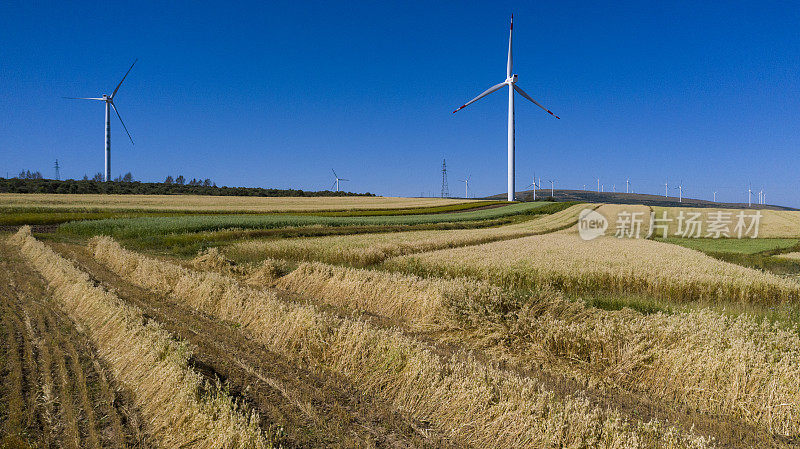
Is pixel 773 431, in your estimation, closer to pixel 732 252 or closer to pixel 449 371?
pixel 449 371

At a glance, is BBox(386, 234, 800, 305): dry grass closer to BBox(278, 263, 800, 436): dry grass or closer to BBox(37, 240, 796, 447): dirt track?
BBox(278, 263, 800, 436): dry grass

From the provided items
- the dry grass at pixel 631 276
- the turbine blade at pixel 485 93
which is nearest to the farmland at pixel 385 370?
the dry grass at pixel 631 276

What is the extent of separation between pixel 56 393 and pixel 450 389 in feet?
18.3

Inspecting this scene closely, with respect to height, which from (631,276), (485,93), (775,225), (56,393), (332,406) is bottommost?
(332,406)

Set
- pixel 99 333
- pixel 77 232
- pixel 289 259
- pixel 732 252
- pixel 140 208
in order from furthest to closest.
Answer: pixel 140 208 → pixel 77 232 → pixel 732 252 → pixel 289 259 → pixel 99 333

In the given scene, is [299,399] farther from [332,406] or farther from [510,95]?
[510,95]

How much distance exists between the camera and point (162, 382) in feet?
18.9

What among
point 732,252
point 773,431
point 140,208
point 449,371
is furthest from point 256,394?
point 140,208

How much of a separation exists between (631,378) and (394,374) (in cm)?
377

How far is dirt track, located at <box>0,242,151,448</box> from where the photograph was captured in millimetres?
4902

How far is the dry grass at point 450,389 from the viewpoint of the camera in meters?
4.50

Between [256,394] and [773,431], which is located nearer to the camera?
[773,431]

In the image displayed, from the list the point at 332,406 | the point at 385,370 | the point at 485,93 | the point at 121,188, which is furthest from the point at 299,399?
the point at 121,188

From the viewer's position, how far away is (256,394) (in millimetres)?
5973
